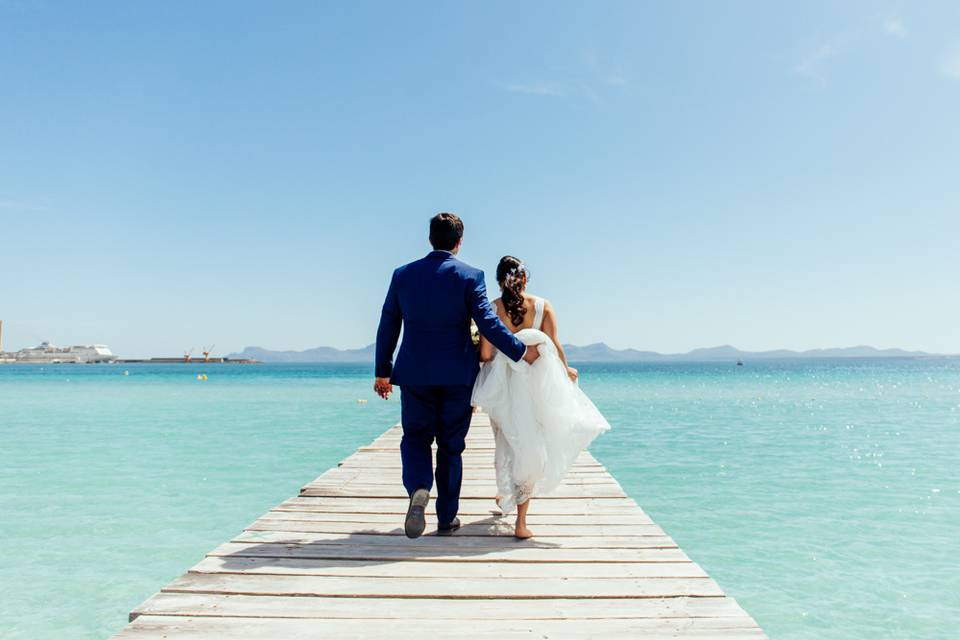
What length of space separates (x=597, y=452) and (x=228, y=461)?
8.05 meters

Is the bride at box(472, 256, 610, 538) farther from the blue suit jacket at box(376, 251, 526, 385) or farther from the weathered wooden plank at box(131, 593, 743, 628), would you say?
the weathered wooden plank at box(131, 593, 743, 628)

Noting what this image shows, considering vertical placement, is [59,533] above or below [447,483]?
below

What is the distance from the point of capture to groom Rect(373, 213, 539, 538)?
382 centimetres

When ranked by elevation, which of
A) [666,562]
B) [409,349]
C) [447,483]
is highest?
[409,349]

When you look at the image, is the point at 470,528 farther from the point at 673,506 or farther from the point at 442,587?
the point at 673,506

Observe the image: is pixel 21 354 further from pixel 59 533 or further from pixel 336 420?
pixel 59 533

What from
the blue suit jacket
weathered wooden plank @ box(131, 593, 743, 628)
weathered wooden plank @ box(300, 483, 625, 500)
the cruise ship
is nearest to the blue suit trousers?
the blue suit jacket

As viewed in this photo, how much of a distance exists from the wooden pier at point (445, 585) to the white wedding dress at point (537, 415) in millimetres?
429

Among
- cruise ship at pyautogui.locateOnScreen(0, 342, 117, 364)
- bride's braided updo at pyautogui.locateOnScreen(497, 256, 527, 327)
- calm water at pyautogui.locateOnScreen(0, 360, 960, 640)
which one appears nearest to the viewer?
bride's braided updo at pyautogui.locateOnScreen(497, 256, 527, 327)

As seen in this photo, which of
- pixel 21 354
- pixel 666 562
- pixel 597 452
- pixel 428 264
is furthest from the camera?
pixel 21 354

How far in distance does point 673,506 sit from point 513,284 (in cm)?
624

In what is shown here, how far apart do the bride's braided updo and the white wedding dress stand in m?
0.15

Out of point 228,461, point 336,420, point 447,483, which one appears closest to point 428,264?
point 447,483

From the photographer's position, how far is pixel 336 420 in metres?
22.0
